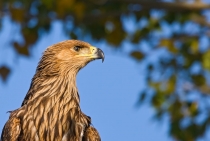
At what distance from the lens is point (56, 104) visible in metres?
9.45

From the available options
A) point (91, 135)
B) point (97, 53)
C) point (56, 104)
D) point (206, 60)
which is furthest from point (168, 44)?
point (91, 135)

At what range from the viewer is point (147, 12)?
1494 centimetres

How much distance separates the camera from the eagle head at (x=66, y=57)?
9578 mm

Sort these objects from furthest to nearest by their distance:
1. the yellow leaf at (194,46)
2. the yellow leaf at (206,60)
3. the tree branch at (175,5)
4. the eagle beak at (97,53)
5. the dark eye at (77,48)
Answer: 1. the yellow leaf at (194,46)
2. the yellow leaf at (206,60)
3. the tree branch at (175,5)
4. the dark eye at (77,48)
5. the eagle beak at (97,53)

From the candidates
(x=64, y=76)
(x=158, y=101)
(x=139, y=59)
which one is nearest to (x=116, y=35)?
(x=139, y=59)

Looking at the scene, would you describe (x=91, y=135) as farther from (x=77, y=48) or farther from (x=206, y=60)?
(x=206, y=60)

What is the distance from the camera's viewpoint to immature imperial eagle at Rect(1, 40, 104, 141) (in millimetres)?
9266

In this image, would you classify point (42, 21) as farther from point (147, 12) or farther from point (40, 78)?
point (40, 78)

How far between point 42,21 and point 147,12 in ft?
4.86

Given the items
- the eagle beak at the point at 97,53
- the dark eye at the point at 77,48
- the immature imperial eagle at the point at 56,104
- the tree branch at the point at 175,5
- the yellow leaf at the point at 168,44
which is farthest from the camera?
the yellow leaf at the point at 168,44

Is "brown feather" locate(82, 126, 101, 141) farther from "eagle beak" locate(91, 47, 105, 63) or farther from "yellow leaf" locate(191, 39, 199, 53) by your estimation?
"yellow leaf" locate(191, 39, 199, 53)

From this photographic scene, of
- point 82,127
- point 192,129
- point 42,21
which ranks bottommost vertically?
point 82,127

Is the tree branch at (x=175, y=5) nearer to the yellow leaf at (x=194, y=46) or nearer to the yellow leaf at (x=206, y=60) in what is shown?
the yellow leaf at (x=206, y=60)

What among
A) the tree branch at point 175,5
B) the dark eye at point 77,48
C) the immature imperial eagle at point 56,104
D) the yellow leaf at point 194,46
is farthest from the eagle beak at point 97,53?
the yellow leaf at point 194,46
